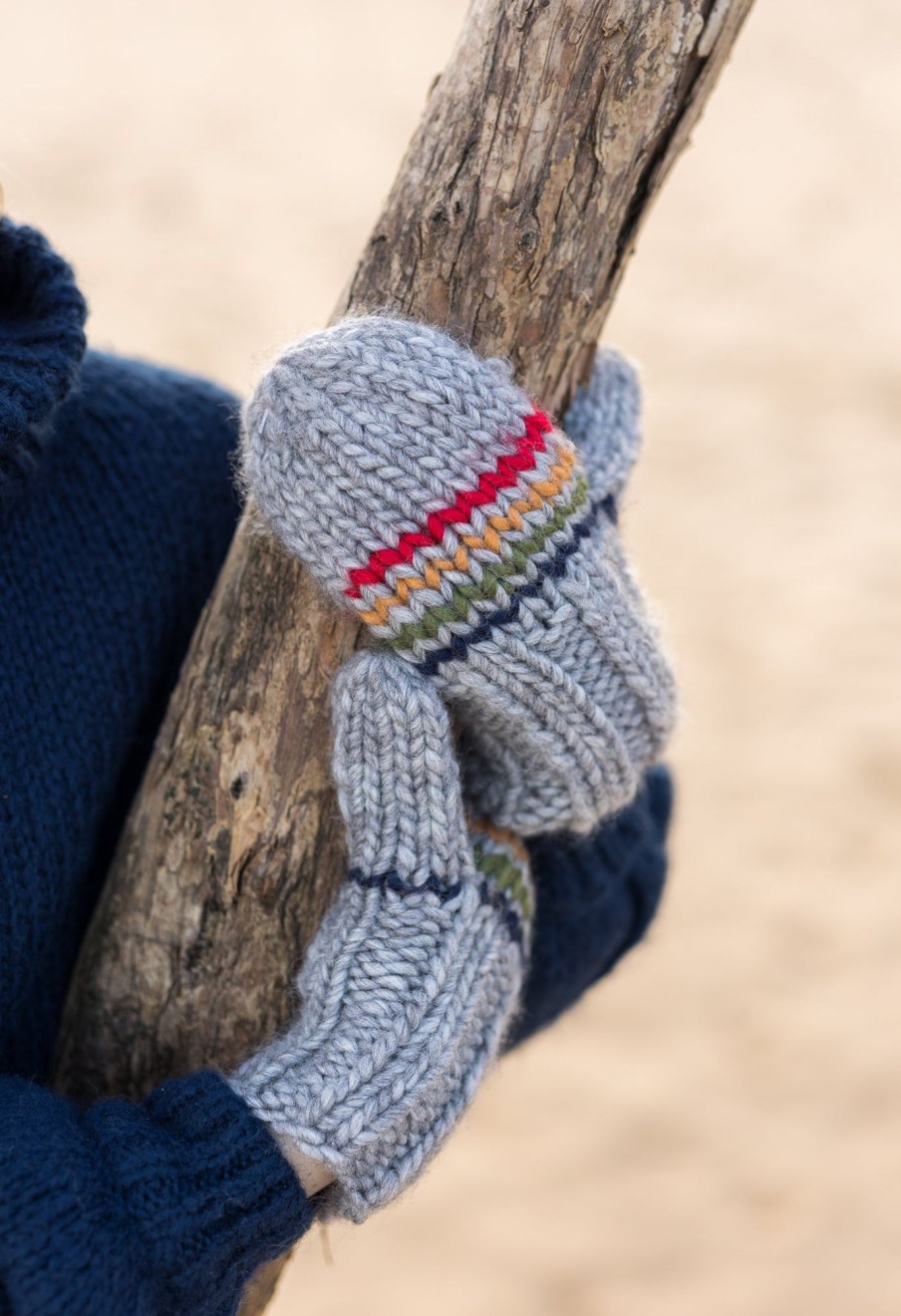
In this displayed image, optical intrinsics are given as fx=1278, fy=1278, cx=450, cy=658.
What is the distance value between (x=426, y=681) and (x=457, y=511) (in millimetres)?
117

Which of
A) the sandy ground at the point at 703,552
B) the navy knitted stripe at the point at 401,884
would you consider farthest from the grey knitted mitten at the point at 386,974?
the sandy ground at the point at 703,552

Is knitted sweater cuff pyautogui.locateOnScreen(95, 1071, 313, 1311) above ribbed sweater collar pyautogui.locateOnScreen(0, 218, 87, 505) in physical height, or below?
below

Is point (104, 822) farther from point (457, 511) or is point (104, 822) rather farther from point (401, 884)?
point (457, 511)

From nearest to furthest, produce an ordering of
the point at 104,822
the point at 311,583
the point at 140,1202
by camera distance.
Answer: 1. the point at 140,1202
2. the point at 311,583
3. the point at 104,822

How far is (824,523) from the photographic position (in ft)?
11.0

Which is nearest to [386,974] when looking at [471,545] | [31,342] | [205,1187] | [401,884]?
[401,884]

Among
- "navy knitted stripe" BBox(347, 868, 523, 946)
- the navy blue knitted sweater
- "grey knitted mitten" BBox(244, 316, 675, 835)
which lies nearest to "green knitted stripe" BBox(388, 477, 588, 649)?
"grey knitted mitten" BBox(244, 316, 675, 835)

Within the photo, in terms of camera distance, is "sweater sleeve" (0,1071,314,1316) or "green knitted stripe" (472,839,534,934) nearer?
"sweater sleeve" (0,1071,314,1316)

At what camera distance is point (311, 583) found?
89 cm

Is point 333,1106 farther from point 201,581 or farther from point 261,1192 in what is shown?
point 201,581

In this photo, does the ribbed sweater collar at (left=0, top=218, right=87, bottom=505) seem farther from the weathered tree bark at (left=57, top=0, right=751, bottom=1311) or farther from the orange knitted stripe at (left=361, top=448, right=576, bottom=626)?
the orange knitted stripe at (left=361, top=448, right=576, bottom=626)

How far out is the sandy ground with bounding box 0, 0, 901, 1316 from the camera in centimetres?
201

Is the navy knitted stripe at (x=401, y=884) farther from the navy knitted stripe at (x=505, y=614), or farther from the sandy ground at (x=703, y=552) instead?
the sandy ground at (x=703, y=552)

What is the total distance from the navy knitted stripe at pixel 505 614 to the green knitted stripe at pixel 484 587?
0.01 metres
